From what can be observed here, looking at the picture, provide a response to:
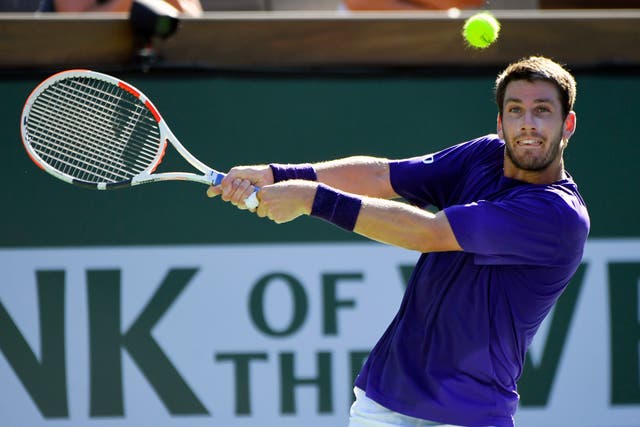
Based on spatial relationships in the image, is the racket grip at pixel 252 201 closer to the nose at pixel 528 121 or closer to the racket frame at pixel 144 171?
the racket frame at pixel 144 171

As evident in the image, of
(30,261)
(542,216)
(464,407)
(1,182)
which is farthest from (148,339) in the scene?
(542,216)

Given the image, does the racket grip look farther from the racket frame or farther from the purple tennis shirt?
the purple tennis shirt

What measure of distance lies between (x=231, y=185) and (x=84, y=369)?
1.55 m

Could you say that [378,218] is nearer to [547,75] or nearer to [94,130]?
[547,75]

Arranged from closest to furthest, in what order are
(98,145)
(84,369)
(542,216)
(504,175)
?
(542,216), (504,175), (98,145), (84,369)

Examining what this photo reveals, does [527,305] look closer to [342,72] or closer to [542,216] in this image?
[542,216]

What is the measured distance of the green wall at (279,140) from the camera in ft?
14.0

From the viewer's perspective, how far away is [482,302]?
2.92 metres

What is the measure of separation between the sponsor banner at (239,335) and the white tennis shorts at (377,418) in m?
1.21

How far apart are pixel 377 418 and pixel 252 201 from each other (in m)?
0.70

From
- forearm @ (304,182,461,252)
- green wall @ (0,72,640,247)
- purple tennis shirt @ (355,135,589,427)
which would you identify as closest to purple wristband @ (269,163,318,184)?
forearm @ (304,182,461,252)

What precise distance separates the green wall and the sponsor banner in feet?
0.27

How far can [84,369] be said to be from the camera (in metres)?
4.21

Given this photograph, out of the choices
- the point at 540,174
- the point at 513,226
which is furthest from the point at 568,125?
the point at 513,226
